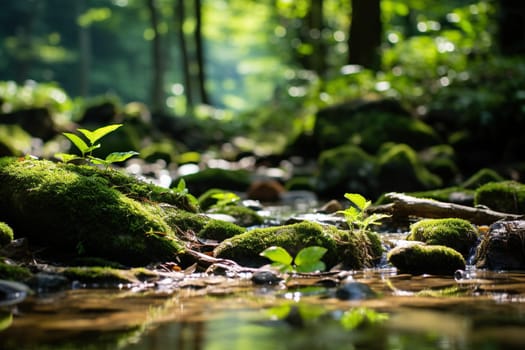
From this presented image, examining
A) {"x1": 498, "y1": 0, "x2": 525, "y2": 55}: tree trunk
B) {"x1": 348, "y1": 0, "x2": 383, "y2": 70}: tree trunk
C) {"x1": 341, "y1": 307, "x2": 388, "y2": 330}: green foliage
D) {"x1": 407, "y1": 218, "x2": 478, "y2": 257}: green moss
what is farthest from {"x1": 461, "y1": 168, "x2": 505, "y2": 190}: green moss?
{"x1": 348, "y1": 0, "x2": 383, "y2": 70}: tree trunk

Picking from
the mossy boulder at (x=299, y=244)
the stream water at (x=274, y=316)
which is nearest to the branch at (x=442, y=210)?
the mossy boulder at (x=299, y=244)

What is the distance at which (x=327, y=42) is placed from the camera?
68.3 feet

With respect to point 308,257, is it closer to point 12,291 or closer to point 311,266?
point 311,266

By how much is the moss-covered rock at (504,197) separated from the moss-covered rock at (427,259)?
1956 millimetres

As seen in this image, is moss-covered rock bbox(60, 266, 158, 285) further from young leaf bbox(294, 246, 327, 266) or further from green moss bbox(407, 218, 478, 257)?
green moss bbox(407, 218, 478, 257)

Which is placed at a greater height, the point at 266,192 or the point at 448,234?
the point at 266,192

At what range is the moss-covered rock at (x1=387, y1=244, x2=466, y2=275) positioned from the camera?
157 inches

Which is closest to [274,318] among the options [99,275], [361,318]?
[361,318]

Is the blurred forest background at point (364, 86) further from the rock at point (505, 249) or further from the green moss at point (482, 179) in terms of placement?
the rock at point (505, 249)

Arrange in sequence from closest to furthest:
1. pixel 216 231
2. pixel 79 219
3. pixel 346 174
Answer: pixel 79 219, pixel 216 231, pixel 346 174

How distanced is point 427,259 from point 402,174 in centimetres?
520

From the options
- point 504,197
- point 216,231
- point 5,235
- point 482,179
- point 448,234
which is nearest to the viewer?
point 5,235

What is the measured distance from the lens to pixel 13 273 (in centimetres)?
337

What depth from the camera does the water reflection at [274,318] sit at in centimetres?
227
